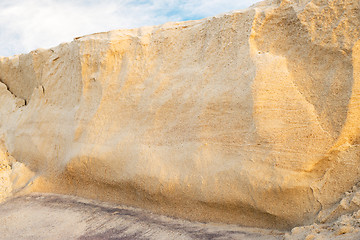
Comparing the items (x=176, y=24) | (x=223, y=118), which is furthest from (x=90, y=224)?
(x=176, y=24)

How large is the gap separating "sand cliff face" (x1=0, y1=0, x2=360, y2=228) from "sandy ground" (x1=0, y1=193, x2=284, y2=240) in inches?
4.6

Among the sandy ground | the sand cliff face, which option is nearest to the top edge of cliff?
the sand cliff face

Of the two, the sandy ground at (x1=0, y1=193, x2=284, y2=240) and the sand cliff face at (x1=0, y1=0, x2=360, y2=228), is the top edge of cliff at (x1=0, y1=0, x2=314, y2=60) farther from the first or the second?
the sandy ground at (x1=0, y1=193, x2=284, y2=240)

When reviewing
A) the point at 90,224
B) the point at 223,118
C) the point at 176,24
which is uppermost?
the point at 176,24

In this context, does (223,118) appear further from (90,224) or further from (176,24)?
(90,224)

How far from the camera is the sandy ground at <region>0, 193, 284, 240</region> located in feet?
9.14

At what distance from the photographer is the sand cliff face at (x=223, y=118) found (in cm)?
257

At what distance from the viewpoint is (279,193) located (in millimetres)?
2611

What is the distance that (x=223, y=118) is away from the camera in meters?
2.96

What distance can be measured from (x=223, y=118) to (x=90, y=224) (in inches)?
66.7

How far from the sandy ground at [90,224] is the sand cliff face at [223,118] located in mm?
118

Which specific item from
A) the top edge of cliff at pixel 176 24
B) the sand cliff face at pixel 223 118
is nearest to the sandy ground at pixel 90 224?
the sand cliff face at pixel 223 118

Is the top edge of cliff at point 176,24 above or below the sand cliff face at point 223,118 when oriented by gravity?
above

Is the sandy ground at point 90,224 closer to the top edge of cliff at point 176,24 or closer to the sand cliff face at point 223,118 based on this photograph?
the sand cliff face at point 223,118
